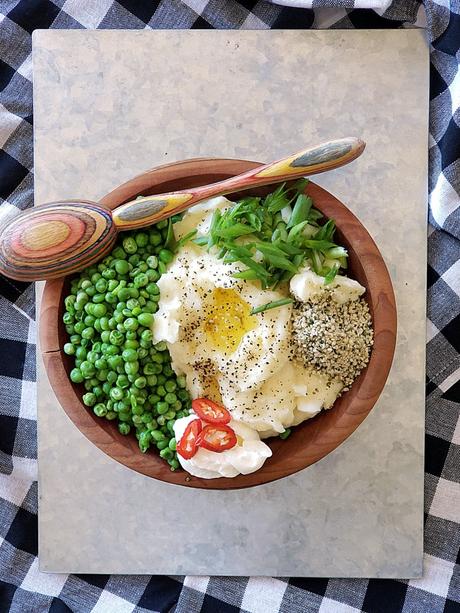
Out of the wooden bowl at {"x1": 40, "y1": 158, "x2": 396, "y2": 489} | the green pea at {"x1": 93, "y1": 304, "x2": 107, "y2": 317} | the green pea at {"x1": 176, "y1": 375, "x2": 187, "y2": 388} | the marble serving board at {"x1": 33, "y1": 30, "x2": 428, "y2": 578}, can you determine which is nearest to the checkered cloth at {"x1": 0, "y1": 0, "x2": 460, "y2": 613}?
the marble serving board at {"x1": 33, "y1": 30, "x2": 428, "y2": 578}

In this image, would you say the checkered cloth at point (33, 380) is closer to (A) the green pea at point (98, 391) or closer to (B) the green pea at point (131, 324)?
(A) the green pea at point (98, 391)

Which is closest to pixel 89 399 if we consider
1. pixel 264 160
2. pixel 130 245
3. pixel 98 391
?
pixel 98 391

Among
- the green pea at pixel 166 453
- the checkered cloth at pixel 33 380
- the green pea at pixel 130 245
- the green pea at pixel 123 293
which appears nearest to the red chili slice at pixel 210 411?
the green pea at pixel 166 453

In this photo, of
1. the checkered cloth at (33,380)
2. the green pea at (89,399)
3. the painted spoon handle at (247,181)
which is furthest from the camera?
the checkered cloth at (33,380)

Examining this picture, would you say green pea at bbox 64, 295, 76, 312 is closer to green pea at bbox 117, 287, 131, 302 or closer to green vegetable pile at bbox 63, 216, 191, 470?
green vegetable pile at bbox 63, 216, 191, 470

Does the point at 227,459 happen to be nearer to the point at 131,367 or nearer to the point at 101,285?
the point at 131,367

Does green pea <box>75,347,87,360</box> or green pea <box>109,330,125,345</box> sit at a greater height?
green pea <box>109,330,125,345</box>

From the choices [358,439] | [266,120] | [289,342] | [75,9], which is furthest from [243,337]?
[75,9]
